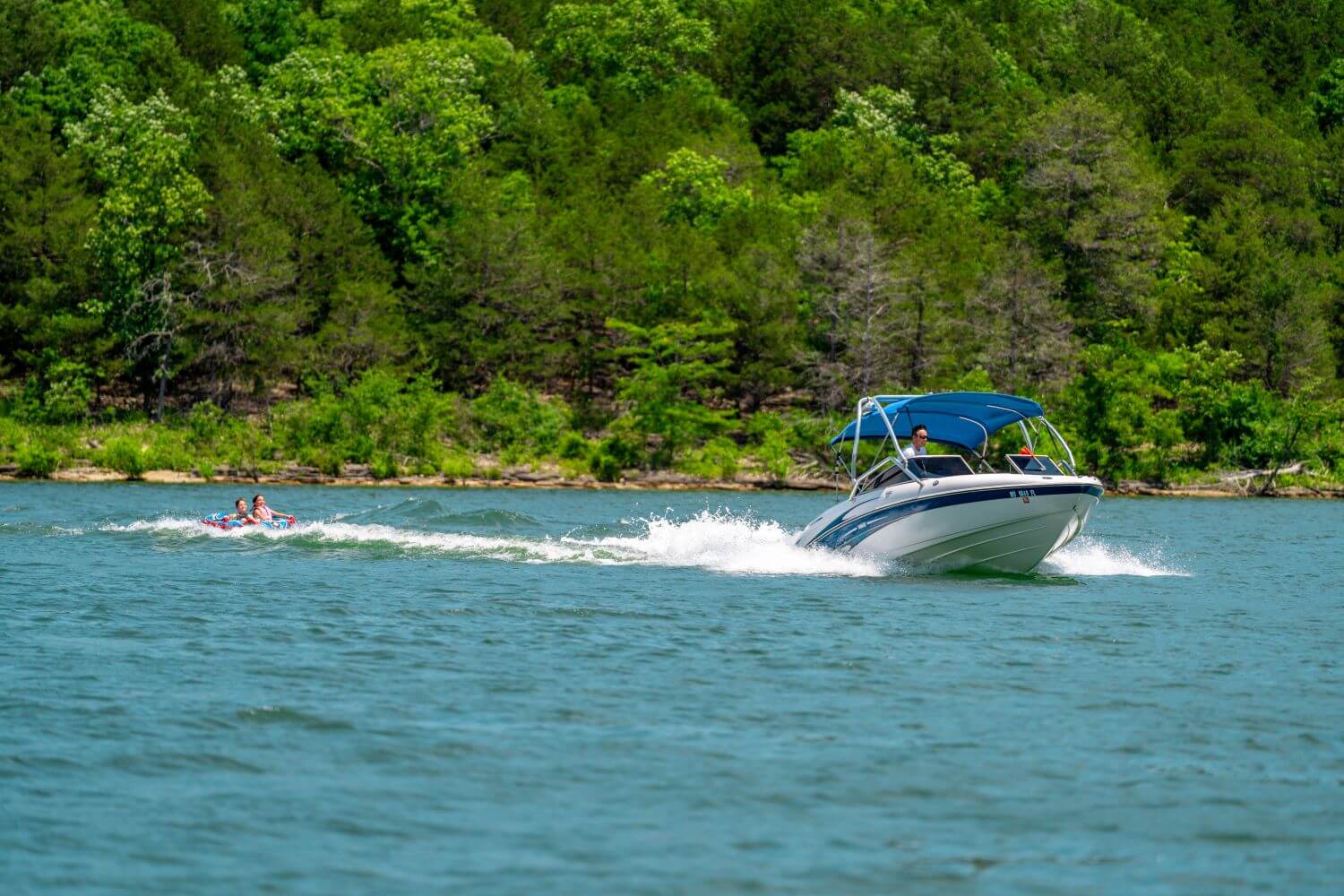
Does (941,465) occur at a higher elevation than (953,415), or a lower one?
lower

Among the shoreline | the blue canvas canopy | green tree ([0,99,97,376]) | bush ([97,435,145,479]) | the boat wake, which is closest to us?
the blue canvas canopy

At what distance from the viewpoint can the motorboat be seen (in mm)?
26359

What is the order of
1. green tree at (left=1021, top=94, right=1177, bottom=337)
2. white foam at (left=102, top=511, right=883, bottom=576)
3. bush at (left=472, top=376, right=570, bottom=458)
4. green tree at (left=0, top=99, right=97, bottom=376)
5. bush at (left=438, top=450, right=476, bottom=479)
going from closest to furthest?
white foam at (left=102, top=511, right=883, bottom=576) < bush at (left=438, top=450, right=476, bottom=479) < green tree at (left=0, top=99, right=97, bottom=376) < bush at (left=472, top=376, right=570, bottom=458) < green tree at (left=1021, top=94, right=1177, bottom=337)

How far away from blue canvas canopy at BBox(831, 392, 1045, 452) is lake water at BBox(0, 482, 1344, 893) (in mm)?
2963

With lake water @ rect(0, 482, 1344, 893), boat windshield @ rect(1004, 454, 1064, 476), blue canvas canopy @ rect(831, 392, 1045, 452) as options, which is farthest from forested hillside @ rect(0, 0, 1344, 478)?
lake water @ rect(0, 482, 1344, 893)

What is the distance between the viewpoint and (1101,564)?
31203 mm

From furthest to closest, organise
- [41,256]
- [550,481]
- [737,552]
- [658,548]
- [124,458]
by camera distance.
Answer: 1. [41,256]
2. [550,481]
3. [124,458]
4. [658,548]
5. [737,552]

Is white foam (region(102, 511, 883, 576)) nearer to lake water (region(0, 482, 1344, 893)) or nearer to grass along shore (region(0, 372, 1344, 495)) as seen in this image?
lake water (region(0, 482, 1344, 893))

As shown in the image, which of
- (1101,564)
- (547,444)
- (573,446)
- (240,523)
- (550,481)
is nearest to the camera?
(1101,564)

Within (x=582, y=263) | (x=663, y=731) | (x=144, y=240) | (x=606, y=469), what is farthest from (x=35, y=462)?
(x=663, y=731)

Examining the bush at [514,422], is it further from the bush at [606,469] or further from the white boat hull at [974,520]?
the white boat hull at [974,520]

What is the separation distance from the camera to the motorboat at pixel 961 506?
86.5 feet

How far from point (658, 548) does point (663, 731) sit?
18.1 m

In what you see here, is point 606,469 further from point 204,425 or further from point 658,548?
point 658,548
